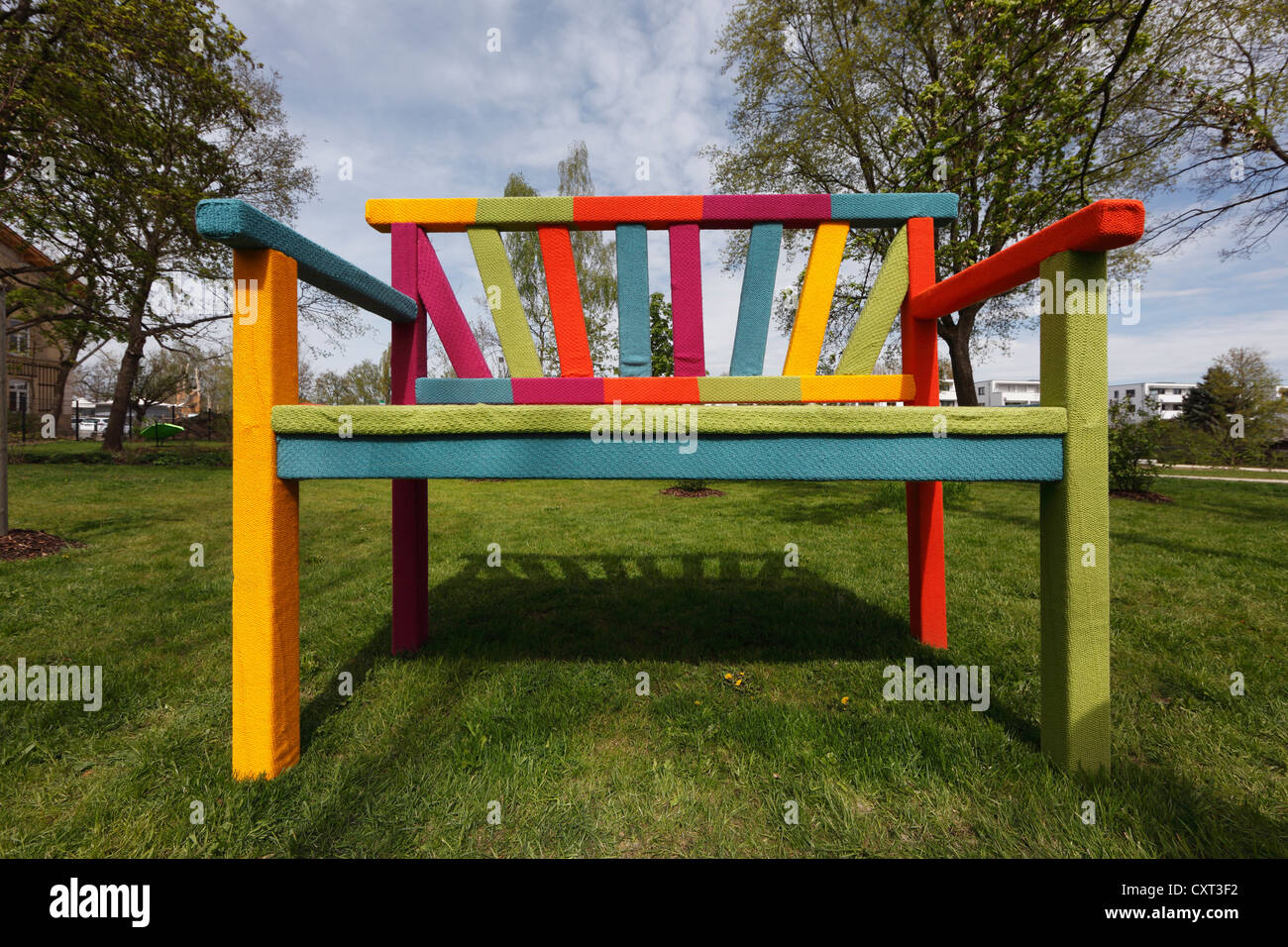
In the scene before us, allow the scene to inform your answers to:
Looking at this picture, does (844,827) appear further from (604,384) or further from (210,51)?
(210,51)

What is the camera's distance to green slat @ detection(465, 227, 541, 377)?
1.98 metres

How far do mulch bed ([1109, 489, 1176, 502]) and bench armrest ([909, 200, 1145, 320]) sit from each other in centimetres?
750

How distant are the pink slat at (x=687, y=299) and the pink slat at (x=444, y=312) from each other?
2.51 ft

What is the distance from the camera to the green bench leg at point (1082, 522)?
3.78ft

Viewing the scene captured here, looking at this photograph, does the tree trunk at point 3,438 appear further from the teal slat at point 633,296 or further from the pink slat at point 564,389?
the teal slat at point 633,296

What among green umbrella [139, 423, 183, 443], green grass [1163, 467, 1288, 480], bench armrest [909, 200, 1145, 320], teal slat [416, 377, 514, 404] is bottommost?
green grass [1163, 467, 1288, 480]

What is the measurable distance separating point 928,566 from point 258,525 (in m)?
2.18

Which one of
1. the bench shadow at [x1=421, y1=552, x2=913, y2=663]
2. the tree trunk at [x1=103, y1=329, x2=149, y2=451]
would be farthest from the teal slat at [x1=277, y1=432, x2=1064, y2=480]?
the tree trunk at [x1=103, y1=329, x2=149, y2=451]

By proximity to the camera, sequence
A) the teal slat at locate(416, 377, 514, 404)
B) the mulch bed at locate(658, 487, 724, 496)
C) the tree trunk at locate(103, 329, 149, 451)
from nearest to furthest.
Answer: the teal slat at locate(416, 377, 514, 404), the mulch bed at locate(658, 487, 724, 496), the tree trunk at locate(103, 329, 149, 451)

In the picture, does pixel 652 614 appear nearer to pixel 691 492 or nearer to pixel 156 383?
pixel 691 492

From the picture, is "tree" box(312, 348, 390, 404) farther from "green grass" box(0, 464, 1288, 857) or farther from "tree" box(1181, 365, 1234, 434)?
"tree" box(1181, 365, 1234, 434)

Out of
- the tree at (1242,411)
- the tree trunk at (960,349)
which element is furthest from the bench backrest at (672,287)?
the tree at (1242,411)
